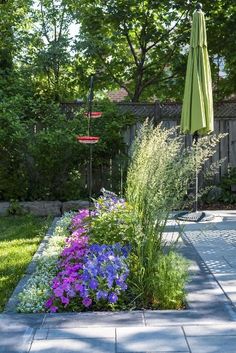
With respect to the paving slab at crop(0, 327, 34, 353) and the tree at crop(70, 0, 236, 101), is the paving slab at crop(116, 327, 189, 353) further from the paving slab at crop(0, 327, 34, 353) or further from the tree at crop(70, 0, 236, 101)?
the tree at crop(70, 0, 236, 101)

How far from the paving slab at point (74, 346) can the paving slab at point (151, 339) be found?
7 cm

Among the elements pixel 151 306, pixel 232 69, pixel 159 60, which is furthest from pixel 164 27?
pixel 151 306

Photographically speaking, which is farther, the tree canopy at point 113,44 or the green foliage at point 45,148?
the tree canopy at point 113,44

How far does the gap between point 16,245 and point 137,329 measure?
2809mm

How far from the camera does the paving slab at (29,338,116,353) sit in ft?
9.15

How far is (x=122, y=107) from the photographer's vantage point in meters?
8.59

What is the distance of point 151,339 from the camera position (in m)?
2.92

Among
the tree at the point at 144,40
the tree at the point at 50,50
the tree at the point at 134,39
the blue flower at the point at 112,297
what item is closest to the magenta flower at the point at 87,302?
the blue flower at the point at 112,297

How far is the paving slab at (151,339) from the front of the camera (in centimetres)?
279

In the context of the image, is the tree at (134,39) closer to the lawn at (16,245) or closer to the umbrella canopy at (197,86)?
the umbrella canopy at (197,86)

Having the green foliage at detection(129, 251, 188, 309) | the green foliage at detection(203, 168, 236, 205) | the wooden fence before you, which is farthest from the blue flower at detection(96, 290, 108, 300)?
the green foliage at detection(203, 168, 236, 205)

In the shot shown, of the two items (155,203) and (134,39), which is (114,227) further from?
(134,39)

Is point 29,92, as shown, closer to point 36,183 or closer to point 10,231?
point 36,183

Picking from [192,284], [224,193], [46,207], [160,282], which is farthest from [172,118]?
[160,282]
